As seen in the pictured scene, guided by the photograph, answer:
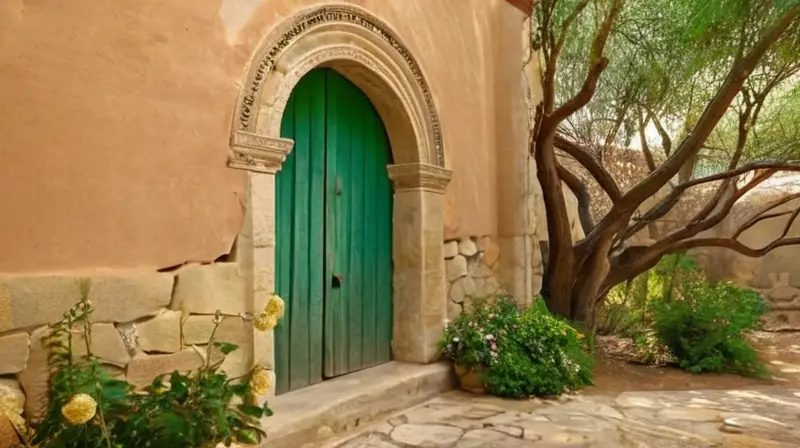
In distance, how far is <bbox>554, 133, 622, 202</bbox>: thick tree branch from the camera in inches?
273

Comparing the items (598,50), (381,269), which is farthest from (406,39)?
(598,50)

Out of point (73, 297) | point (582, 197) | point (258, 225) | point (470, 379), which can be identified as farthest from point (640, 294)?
point (73, 297)

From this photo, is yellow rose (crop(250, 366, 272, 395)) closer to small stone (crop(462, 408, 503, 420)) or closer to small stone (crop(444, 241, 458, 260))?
small stone (crop(462, 408, 503, 420))

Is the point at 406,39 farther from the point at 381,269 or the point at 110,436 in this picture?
the point at 110,436

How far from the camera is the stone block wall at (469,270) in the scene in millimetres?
4527

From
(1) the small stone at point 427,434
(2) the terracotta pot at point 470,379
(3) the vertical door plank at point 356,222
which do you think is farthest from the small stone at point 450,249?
(1) the small stone at point 427,434

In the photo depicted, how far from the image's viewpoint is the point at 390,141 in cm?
432

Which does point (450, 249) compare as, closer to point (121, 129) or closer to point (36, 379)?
point (121, 129)

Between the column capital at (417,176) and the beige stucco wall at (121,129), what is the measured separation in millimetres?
1406

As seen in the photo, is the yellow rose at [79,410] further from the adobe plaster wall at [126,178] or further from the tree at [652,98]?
the tree at [652,98]

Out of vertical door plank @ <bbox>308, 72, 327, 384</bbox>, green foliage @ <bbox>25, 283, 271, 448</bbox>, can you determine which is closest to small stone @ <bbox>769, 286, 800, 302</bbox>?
vertical door plank @ <bbox>308, 72, 327, 384</bbox>

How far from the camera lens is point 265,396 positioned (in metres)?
3.09

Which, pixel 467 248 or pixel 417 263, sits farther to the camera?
pixel 467 248

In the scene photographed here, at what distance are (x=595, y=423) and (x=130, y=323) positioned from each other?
264 cm
